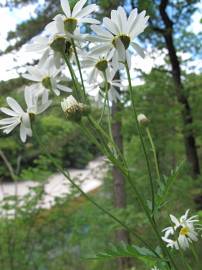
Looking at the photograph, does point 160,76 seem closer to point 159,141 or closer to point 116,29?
point 159,141

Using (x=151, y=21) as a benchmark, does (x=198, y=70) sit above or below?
below

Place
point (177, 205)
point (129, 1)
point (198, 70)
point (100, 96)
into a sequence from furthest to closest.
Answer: point (177, 205) → point (198, 70) → point (129, 1) → point (100, 96)

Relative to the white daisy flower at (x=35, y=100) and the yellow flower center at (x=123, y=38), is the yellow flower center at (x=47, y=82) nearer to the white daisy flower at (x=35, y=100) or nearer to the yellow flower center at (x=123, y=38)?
the white daisy flower at (x=35, y=100)

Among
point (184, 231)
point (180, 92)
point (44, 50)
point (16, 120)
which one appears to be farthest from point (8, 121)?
point (180, 92)

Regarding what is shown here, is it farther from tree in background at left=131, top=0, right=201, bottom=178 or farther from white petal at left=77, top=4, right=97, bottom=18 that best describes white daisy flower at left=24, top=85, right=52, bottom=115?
tree in background at left=131, top=0, right=201, bottom=178

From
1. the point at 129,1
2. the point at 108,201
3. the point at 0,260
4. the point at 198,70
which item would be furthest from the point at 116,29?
the point at 108,201

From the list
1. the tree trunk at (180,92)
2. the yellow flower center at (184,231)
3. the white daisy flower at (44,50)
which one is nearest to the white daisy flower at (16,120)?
the white daisy flower at (44,50)

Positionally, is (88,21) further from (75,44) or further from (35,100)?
(35,100)
